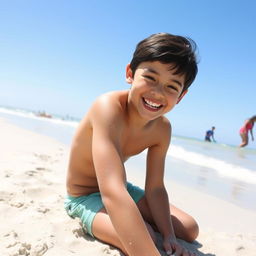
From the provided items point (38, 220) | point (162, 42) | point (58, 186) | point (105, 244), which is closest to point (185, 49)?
point (162, 42)

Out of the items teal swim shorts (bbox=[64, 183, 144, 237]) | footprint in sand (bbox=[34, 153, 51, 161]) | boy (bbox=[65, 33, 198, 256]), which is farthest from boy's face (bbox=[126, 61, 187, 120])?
footprint in sand (bbox=[34, 153, 51, 161])

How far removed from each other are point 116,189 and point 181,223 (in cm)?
90

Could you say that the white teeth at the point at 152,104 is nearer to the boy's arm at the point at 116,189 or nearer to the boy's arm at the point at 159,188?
the boy's arm at the point at 116,189

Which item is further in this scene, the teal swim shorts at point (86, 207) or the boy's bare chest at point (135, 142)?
the boy's bare chest at point (135, 142)

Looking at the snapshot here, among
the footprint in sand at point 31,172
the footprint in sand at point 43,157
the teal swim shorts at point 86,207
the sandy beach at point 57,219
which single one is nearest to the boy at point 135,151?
the teal swim shorts at point 86,207

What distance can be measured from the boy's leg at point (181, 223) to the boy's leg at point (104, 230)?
0.52m

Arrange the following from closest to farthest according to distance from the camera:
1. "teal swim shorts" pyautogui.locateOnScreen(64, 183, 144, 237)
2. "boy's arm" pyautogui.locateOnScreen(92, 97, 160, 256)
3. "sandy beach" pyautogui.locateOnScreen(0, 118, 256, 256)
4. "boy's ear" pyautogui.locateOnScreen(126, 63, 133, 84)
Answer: "boy's arm" pyautogui.locateOnScreen(92, 97, 160, 256)
"sandy beach" pyautogui.locateOnScreen(0, 118, 256, 256)
"teal swim shorts" pyautogui.locateOnScreen(64, 183, 144, 237)
"boy's ear" pyautogui.locateOnScreen(126, 63, 133, 84)

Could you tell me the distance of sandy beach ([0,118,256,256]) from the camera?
1.74 m

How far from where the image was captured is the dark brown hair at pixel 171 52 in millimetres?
1918

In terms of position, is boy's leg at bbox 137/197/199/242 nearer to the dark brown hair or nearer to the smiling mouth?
the smiling mouth

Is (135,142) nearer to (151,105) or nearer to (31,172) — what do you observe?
(151,105)

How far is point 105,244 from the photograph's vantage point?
1902 mm

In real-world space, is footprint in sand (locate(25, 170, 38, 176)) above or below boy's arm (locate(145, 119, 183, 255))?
below

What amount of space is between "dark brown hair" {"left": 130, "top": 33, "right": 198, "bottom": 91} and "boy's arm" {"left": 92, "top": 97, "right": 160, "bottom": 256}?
0.43 m
